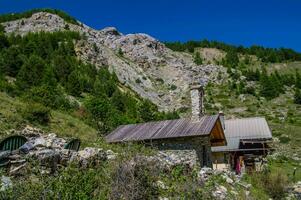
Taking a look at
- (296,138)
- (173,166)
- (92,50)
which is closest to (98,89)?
(92,50)

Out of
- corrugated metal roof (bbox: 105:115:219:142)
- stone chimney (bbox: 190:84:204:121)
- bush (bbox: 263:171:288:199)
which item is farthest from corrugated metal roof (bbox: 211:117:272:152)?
bush (bbox: 263:171:288:199)

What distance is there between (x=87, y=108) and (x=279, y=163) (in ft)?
69.4

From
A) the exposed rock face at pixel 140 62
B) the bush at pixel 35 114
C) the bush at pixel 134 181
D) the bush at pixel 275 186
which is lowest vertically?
the bush at pixel 275 186

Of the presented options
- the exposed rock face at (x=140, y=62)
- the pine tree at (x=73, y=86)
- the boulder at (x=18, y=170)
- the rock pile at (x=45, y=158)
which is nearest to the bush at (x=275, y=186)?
the rock pile at (x=45, y=158)

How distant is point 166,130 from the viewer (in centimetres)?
2408

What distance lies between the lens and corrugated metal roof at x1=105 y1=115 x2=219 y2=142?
22.7 metres

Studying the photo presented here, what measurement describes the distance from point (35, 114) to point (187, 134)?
9.86m

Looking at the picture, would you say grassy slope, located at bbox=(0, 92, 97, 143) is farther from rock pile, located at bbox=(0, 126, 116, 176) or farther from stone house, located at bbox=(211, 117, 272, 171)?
stone house, located at bbox=(211, 117, 272, 171)

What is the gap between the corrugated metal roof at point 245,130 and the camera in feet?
108

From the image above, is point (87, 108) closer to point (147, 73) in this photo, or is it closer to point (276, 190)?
point (276, 190)

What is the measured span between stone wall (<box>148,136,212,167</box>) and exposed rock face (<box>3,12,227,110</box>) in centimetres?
4111

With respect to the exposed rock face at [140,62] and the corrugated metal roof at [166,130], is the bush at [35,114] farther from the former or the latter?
the exposed rock face at [140,62]

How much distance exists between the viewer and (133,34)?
331 ft

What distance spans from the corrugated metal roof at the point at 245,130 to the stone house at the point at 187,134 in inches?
292
